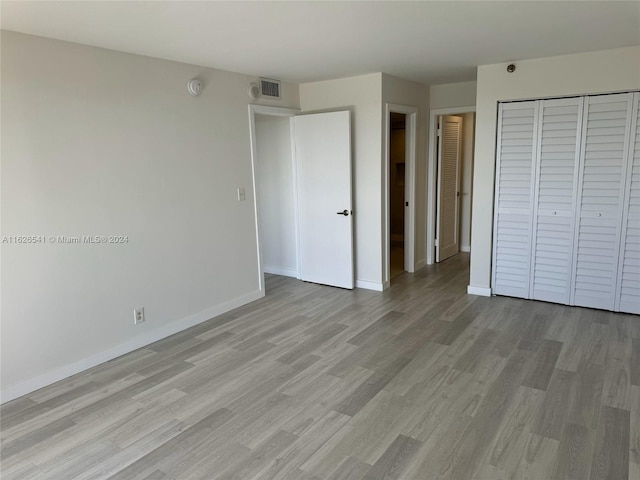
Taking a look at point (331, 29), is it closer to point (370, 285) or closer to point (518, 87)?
point (518, 87)

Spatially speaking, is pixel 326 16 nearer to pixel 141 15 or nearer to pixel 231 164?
pixel 141 15

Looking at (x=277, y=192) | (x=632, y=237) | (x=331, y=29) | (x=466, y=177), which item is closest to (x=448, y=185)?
(x=466, y=177)

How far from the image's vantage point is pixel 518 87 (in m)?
4.27

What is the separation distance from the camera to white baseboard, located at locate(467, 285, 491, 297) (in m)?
4.79

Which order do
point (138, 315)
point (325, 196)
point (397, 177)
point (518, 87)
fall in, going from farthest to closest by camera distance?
point (397, 177)
point (325, 196)
point (518, 87)
point (138, 315)

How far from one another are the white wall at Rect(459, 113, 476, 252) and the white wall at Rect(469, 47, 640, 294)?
7.61 ft

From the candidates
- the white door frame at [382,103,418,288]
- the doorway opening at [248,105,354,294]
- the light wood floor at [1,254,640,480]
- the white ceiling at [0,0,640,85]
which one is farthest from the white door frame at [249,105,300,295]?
the white door frame at [382,103,418,288]

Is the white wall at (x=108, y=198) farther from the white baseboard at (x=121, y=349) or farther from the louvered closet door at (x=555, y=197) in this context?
the louvered closet door at (x=555, y=197)

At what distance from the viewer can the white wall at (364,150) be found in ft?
15.5

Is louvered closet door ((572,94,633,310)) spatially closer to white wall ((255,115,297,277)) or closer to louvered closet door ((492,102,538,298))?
louvered closet door ((492,102,538,298))

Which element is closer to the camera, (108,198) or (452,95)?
(108,198)

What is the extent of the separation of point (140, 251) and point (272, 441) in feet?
6.63

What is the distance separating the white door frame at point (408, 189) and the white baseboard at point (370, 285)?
0.33 feet

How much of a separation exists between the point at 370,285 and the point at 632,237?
2.62 m
